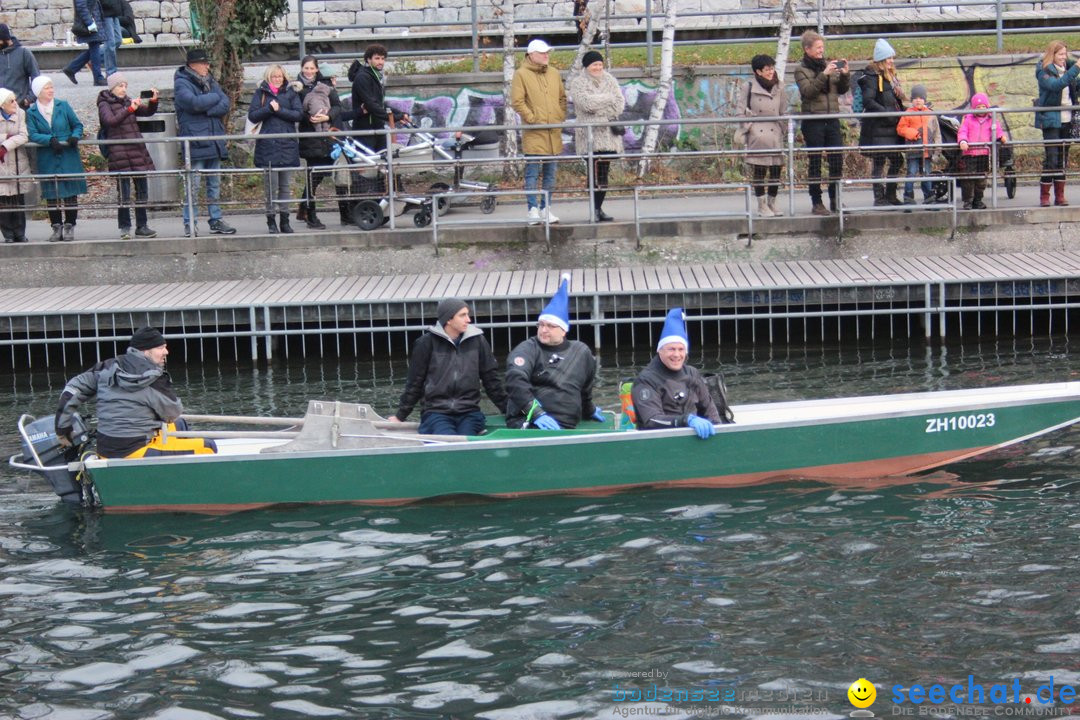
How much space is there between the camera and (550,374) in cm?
1169

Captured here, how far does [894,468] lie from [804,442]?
86 centimetres

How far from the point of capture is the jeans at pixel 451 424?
11.9 metres

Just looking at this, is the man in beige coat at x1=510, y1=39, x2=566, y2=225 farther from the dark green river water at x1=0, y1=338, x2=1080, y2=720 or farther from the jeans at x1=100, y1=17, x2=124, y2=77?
the jeans at x1=100, y1=17, x2=124, y2=77

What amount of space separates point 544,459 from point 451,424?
3.35 ft

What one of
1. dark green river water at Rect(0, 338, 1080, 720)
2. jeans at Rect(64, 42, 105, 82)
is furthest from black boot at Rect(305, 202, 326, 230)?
jeans at Rect(64, 42, 105, 82)

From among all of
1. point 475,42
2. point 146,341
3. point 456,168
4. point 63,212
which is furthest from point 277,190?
point 146,341

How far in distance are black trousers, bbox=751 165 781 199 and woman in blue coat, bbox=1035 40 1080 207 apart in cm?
293

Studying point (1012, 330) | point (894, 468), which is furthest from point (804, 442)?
point (1012, 330)

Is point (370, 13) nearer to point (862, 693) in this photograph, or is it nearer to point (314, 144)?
point (314, 144)

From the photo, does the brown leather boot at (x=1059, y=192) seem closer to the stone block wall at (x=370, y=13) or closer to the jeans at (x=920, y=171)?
the jeans at (x=920, y=171)

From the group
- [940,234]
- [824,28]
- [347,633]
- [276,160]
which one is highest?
[824,28]

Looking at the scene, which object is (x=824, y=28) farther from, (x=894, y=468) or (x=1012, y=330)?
(x=894, y=468)

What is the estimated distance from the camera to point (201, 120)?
60.0 feet

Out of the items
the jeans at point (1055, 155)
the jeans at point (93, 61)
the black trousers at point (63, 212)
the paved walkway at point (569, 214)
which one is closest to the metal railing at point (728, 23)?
the jeans at point (93, 61)
